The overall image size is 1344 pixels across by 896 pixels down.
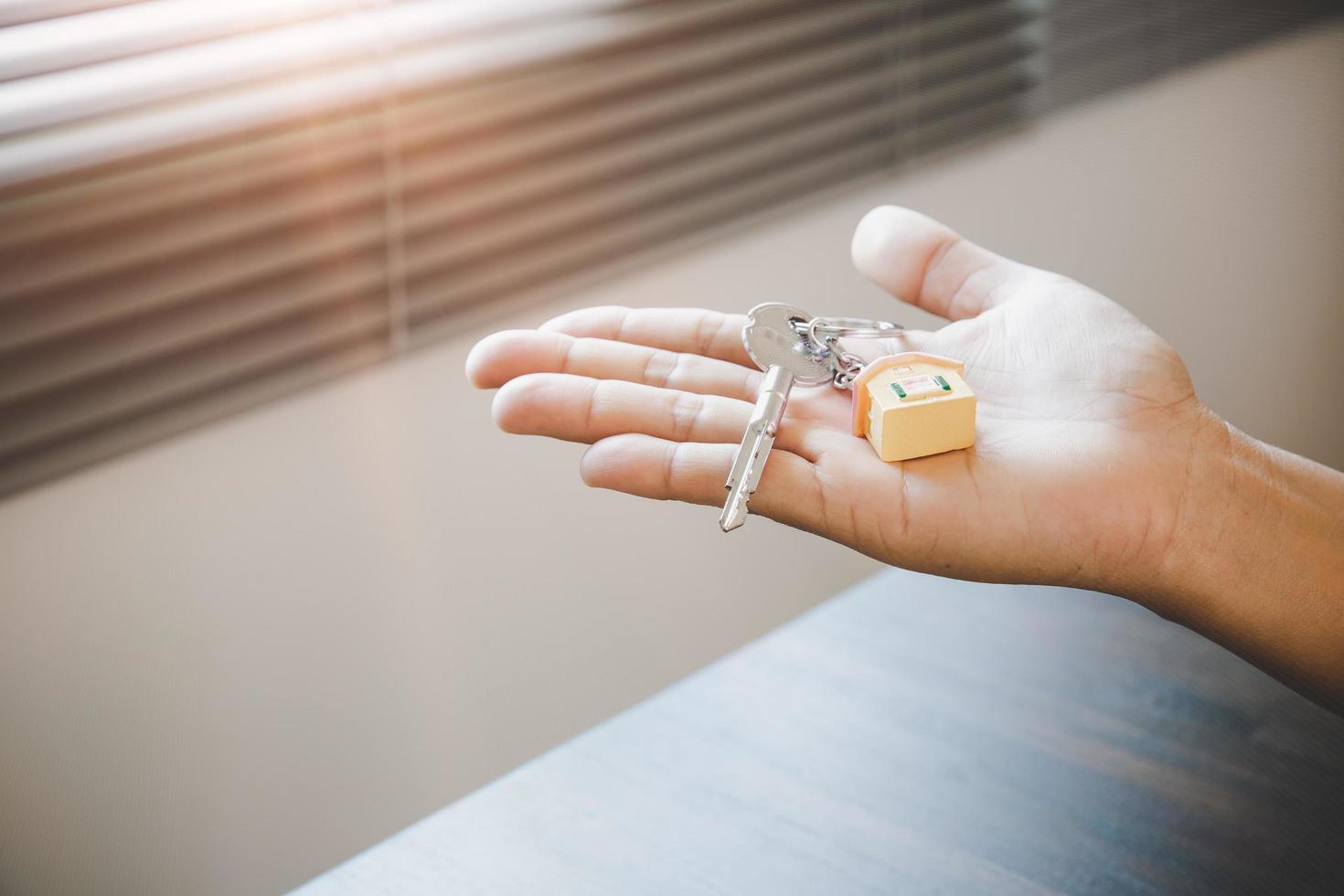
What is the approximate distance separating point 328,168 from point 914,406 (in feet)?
1.63

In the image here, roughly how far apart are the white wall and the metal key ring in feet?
1.13

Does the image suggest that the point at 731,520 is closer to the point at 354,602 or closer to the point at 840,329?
the point at 840,329

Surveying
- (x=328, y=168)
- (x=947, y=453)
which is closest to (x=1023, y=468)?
(x=947, y=453)

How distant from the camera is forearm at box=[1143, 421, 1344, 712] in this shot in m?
0.69

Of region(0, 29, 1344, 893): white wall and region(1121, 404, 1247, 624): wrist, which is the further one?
region(0, 29, 1344, 893): white wall

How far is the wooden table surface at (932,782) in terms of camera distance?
0.60m

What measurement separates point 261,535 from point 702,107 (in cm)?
59

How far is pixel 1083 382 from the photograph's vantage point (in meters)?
0.79

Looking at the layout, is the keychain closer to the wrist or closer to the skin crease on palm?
the skin crease on palm

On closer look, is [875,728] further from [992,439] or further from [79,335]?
[79,335]

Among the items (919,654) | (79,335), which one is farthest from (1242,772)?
(79,335)

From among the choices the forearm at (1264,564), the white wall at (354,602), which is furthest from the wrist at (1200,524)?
the white wall at (354,602)

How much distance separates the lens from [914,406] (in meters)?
0.68

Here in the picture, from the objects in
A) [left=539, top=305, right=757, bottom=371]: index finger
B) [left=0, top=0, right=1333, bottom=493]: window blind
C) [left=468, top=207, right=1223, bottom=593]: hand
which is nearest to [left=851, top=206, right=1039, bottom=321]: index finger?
[left=468, top=207, right=1223, bottom=593]: hand
